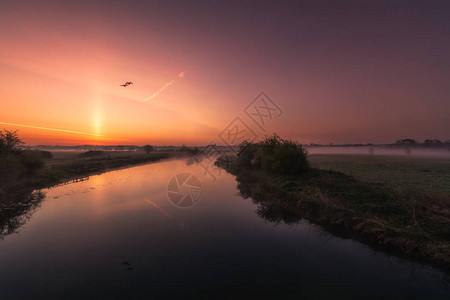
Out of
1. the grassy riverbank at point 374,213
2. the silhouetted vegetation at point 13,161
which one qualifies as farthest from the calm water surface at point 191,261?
the silhouetted vegetation at point 13,161

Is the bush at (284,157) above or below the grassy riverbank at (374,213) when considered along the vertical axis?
above

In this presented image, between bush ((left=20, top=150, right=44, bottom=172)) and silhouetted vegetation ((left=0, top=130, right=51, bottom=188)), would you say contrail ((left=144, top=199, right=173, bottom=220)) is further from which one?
bush ((left=20, top=150, right=44, bottom=172))

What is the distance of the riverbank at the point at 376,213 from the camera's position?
8617 millimetres

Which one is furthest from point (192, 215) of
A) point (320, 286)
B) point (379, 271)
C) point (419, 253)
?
point (419, 253)

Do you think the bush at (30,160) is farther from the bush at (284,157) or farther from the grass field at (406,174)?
the grass field at (406,174)

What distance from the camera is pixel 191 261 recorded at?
8.35m

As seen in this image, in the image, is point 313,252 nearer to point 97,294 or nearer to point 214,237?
point 214,237

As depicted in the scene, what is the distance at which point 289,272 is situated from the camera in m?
7.63

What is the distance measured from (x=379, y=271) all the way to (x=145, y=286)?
33.4 feet

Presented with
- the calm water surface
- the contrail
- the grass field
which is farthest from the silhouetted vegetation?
the grass field

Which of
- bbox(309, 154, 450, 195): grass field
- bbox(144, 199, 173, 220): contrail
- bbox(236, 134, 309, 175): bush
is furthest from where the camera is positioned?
bbox(236, 134, 309, 175): bush

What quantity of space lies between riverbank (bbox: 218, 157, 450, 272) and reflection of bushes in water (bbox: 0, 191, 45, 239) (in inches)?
733

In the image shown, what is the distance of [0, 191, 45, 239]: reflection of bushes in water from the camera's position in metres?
12.1

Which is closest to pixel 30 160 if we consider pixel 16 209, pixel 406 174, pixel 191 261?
pixel 16 209
